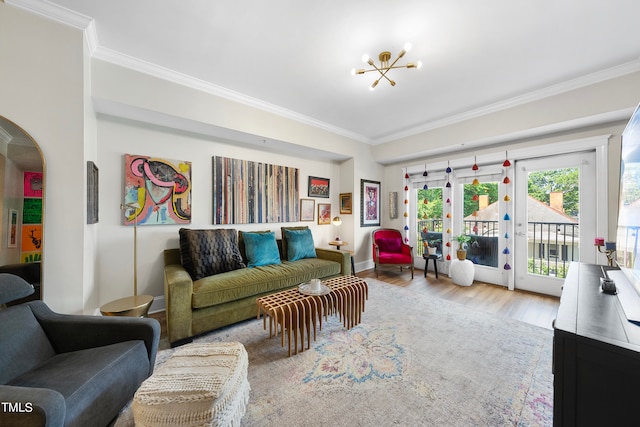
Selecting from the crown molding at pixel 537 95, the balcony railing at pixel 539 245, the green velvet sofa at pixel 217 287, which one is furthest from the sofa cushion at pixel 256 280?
the crown molding at pixel 537 95

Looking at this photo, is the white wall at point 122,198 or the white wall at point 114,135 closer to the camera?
the white wall at point 114,135

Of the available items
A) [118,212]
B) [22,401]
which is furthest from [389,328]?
[118,212]

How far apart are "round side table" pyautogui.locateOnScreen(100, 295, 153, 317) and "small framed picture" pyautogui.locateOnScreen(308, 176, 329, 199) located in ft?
9.55

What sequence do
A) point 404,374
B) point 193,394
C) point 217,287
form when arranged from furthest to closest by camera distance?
1. point 217,287
2. point 404,374
3. point 193,394

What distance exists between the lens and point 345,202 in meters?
4.68

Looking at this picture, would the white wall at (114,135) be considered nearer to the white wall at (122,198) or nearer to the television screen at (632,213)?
the white wall at (122,198)

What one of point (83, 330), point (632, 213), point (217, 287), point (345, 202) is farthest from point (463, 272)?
point (83, 330)

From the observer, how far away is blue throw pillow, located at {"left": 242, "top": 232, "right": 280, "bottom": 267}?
307 centimetres

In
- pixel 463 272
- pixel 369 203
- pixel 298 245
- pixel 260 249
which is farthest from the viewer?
pixel 369 203

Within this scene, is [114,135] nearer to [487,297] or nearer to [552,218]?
[487,297]

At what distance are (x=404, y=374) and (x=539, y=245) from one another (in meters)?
3.25

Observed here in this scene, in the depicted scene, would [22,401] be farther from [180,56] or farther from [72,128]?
[180,56]

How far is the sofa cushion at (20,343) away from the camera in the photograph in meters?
1.11

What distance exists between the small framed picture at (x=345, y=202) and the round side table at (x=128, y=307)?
342 cm
